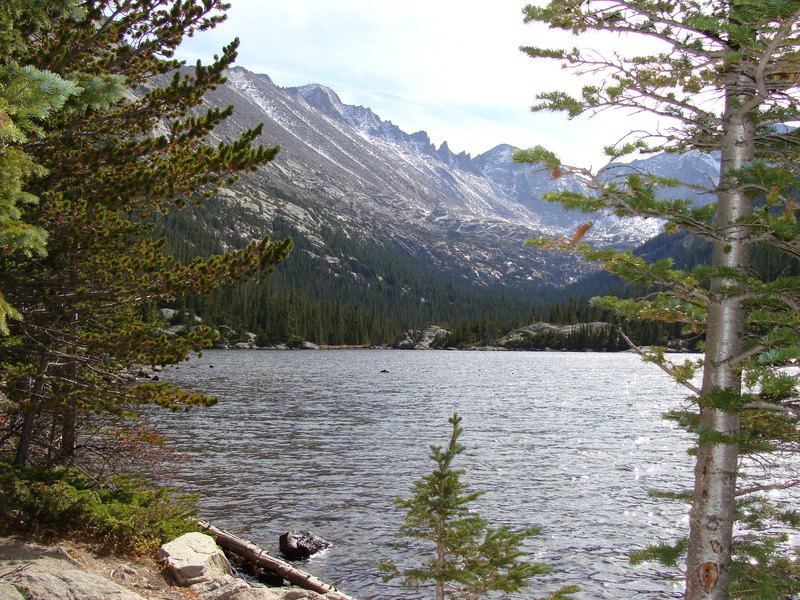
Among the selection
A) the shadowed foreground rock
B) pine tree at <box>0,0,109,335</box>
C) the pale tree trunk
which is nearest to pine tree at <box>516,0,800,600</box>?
the pale tree trunk

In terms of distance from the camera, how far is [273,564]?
1644cm

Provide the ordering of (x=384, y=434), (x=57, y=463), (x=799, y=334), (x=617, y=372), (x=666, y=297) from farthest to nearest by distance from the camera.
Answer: (x=617, y=372)
(x=384, y=434)
(x=57, y=463)
(x=666, y=297)
(x=799, y=334)

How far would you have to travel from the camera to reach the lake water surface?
19.7m

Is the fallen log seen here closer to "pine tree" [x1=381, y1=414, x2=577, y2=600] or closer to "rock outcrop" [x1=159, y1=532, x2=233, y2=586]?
"rock outcrop" [x1=159, y1=532, x2=233, y2=586]

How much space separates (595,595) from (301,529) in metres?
10.6

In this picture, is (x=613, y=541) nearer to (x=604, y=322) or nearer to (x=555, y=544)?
(x=555, y=544)

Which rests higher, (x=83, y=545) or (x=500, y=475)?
(x=83, y=545)

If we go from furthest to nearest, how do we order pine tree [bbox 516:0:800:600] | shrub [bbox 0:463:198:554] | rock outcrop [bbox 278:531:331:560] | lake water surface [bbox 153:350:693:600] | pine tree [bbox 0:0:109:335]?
lake water surface [bbox 153:350:693:600]
rock outcrop [bbox 278:531:331:560]
shrub [bbox 0:463:198:554]
pine tree [bbox 516:0:800:600]
pine tree [bbox 0:0:109:335]

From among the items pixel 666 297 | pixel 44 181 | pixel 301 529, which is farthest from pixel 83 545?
pixel 666 297

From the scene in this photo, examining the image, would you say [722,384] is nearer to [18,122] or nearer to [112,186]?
[18,122]

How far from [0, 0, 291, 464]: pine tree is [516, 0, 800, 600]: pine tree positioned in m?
7.78

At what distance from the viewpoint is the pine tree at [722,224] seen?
8352 mm

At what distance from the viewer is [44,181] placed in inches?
523

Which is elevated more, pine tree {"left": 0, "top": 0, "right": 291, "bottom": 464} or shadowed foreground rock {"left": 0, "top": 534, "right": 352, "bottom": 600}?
pine tree {"left": 0, "top": 0, "right": 291, "bottom": 464}
